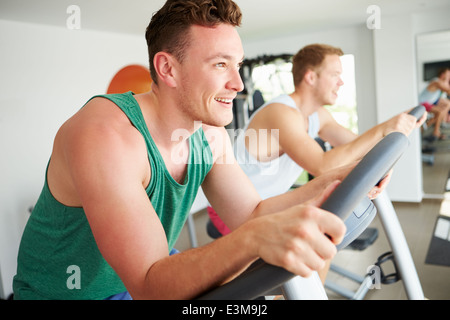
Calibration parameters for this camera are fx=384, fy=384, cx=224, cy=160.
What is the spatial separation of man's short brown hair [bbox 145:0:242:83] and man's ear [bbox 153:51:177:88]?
0.05ft

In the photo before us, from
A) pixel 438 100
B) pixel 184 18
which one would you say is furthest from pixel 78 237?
pixel 438 100

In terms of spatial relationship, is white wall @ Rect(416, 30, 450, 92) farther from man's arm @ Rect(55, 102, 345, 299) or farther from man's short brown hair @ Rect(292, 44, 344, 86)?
man's arm @ Rect(55, 102, 345, 299)

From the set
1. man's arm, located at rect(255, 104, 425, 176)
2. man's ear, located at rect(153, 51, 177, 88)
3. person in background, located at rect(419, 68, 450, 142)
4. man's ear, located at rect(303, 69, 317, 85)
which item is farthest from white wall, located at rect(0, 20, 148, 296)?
person in background, located at rect(419, 68, 450, 142)

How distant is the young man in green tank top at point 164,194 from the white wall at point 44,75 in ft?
0.87

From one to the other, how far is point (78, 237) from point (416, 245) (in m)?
3.19

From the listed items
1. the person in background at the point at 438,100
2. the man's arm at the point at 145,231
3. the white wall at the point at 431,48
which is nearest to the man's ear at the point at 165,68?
the man's arm at the point at 145,231

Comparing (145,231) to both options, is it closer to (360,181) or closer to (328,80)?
(360,181)

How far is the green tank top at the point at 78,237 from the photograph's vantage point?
0.84 meters

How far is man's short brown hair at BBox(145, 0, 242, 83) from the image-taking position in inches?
32.6

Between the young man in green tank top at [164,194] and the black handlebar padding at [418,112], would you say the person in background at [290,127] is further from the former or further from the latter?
the young man in green tank top at [164,194]

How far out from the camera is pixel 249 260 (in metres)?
0.52

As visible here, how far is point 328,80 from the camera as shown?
2.08 m

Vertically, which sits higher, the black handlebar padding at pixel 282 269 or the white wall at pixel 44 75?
the white wall at pixel 44 75

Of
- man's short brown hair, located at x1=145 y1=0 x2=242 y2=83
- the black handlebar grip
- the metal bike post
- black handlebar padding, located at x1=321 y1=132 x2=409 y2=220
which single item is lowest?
the metal bike post
